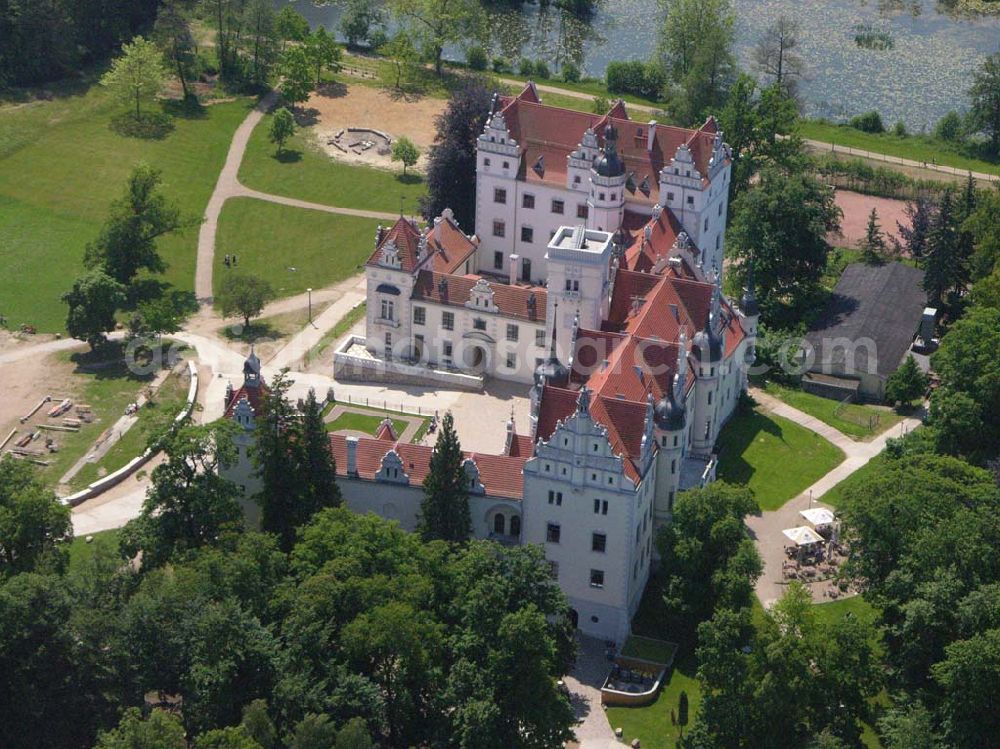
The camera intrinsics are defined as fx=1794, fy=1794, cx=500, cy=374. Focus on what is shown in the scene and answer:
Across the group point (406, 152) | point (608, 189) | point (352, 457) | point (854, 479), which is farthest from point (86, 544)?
point (406, 152)

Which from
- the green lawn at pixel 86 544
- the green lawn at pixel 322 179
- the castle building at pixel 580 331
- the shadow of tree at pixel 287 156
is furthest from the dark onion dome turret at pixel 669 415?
the shadow of tree at pixel 287 156

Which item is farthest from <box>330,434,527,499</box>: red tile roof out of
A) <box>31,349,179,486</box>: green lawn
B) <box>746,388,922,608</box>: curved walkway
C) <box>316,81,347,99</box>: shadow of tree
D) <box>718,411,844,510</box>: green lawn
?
<box>316,81,347,99</box>: shadow of tree

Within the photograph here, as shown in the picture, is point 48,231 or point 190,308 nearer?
point 190,308

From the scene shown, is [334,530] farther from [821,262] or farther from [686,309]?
[821,262]

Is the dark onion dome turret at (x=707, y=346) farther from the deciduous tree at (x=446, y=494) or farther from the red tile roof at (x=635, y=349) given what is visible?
the deciduous tree at (x=446, y=494)

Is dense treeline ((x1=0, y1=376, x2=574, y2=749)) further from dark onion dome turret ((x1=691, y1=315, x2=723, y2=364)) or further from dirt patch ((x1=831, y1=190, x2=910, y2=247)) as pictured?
dirt patch ((x1=831, y1=190, x2=910, y2=247))

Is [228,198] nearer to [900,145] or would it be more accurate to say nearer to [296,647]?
[900,145]

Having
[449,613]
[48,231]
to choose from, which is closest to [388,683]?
[449,613]
